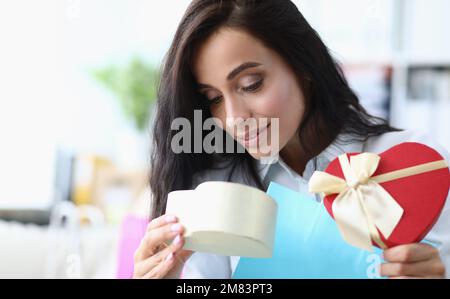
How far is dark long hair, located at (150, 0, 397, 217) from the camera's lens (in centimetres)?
46

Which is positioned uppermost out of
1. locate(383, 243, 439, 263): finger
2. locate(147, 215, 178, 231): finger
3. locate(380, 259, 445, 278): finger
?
locate(147, 215, 178, 231): finger

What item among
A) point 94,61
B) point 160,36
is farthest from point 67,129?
point 160,36

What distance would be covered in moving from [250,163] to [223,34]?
0.12 meters

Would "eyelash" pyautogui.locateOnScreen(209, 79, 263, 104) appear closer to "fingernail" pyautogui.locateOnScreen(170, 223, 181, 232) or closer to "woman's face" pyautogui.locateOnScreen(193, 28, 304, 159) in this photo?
"woman's face" pyautogui.locateOnScreen(193, 28, 304, 159)

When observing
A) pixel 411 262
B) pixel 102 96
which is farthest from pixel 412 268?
pixel 102 96

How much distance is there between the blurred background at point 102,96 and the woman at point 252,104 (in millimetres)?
423

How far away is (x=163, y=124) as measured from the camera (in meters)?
0.49

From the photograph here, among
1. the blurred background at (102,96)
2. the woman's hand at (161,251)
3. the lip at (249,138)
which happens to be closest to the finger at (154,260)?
the woman's hand at (161,251)

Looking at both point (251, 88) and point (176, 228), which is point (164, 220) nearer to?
point (176, 228)

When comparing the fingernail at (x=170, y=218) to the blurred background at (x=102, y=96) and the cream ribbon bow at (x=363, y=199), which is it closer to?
the cream ribbon bow at (x=363, y=199)

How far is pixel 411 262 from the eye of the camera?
0.37 meters

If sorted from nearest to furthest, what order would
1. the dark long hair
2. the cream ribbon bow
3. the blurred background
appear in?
the cream ribbon bow → the dark long hair → the blurred background

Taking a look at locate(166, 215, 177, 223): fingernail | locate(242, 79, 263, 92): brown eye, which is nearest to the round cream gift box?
locate(166, 215, 177, 223): fingernail

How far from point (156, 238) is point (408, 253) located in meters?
0.18
